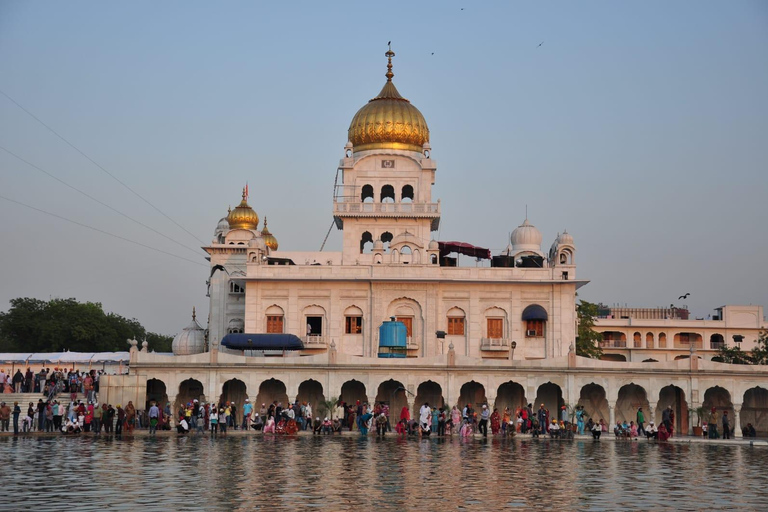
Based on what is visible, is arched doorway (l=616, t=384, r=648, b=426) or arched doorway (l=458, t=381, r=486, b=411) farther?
arched doorway (l=458, t=381, r=486, b=411)

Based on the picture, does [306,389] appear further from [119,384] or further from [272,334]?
[119,384]

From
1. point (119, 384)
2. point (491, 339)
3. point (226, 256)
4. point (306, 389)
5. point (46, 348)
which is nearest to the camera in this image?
point (119, 384)

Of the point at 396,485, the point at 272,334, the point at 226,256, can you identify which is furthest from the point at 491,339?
the point at 396,485

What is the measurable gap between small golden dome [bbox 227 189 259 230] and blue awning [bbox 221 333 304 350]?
1487cm

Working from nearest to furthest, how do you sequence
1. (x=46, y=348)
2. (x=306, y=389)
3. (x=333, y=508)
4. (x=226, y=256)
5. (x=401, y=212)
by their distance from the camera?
(x=333, y=508) → (x=306, y=389) → (x=401, y=212) → (x=226, y=256) → (x=46, y=348)

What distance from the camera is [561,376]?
4472 cm

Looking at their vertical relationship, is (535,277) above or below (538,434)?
above

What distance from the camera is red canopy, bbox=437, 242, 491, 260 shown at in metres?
57.1

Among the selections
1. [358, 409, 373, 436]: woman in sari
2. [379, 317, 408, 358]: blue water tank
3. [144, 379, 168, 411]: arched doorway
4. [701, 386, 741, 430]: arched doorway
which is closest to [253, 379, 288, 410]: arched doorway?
[144, 379, 168, 411]: arched doorway

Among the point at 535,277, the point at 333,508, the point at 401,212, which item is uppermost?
the point at 401,212

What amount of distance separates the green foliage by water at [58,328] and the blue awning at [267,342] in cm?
3397

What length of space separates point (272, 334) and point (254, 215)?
15.6 meters

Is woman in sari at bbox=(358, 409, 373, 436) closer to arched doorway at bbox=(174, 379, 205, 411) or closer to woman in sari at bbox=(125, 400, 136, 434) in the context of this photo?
woman in sari at bbox=(125, 400, 136, 434)

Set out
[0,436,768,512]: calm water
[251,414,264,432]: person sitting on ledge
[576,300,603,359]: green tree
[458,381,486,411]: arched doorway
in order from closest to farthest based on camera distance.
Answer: [0,436,768,512]: calm water, [251,414,264,432]: person sitting on ledge, [458,381,486,411]: arched doorway, [576,300,603,359]: green tree
